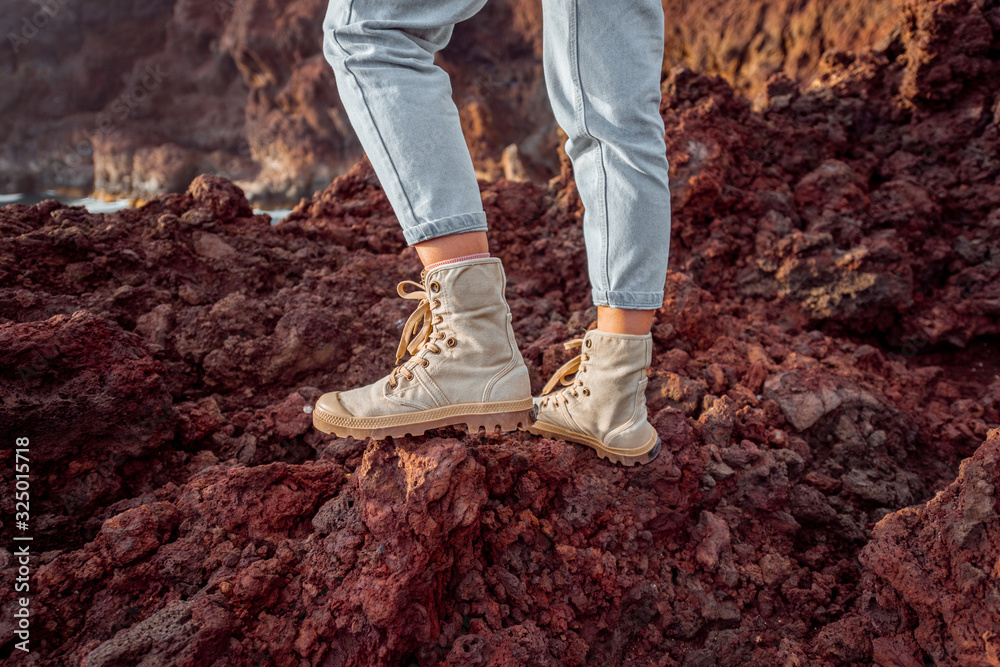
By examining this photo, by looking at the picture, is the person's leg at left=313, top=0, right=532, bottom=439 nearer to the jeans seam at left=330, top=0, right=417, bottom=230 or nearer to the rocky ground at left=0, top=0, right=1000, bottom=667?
the jeans seam at left=330, top=0, right=417, bottom=230

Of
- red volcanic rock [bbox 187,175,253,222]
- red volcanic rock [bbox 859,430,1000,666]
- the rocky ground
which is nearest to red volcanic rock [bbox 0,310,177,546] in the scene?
the rocky ground

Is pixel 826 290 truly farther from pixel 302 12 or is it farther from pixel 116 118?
pixel 116 118

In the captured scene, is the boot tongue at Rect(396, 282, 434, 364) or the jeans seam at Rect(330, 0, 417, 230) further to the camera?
the boot tongue at Rect(396, 282, 434, 364)

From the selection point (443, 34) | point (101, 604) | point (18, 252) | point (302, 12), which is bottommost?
point (101, 604)

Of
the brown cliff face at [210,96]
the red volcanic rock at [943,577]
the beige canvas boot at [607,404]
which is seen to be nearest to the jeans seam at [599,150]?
the beige canvas boot at [607,404]

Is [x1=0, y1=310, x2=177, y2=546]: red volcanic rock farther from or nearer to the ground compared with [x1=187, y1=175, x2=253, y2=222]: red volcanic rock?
nearer to the ground

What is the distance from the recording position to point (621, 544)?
1116 millimetres

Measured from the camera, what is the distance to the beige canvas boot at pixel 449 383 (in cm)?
96

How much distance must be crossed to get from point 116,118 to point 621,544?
25.6m

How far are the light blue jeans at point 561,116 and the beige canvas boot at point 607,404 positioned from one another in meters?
0.10

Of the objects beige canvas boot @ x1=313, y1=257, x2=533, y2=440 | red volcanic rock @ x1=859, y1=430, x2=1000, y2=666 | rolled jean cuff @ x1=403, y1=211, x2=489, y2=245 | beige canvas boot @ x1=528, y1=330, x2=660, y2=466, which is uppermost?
rolled jean cuff @ x1=403, y1=211, x2=489, y2=245

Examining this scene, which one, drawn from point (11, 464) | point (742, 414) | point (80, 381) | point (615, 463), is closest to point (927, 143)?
point (742, 414)

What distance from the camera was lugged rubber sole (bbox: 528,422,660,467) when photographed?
1136 millimetres

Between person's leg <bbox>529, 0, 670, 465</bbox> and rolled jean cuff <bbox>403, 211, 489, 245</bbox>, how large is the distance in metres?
0.27
